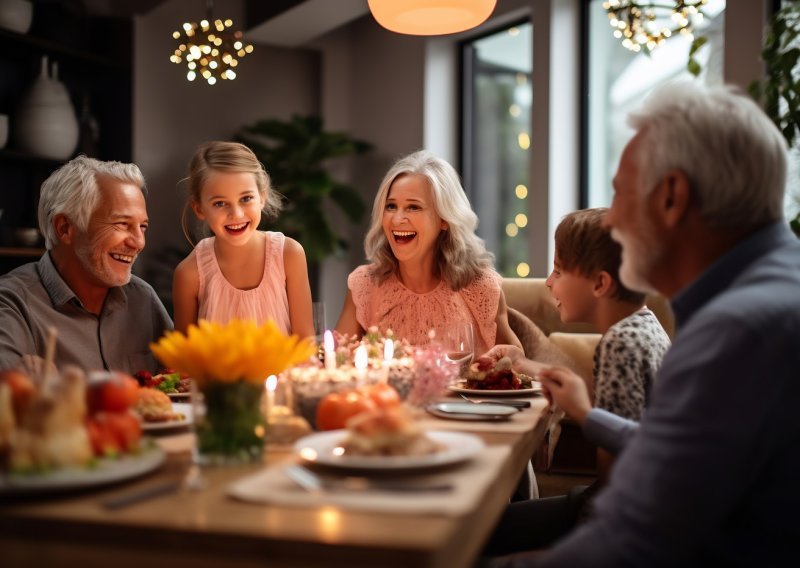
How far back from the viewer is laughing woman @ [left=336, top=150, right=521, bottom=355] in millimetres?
3123

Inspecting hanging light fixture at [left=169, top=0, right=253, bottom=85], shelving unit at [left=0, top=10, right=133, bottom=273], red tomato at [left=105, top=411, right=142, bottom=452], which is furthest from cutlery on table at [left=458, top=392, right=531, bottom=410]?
shelving unit at [left=0, top=10, right=133, bottom=273]

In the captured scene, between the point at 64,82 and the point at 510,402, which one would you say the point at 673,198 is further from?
the point at 64,82

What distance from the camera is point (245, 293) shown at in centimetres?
305

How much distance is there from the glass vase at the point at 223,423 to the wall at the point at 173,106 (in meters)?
5.22

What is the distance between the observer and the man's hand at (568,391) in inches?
65.0

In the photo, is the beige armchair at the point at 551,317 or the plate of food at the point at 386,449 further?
the beige armchair at the point at 551,317

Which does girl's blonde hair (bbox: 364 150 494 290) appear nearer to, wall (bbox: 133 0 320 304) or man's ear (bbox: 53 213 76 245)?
man's ear (bbox: 53 213 76 245)

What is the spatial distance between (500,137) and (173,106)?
2.60 metres

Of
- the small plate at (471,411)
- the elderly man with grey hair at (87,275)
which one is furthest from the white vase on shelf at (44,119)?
the small plate at (471,411)

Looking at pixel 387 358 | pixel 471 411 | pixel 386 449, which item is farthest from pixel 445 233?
pixel 386 449

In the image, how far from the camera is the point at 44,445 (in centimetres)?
108

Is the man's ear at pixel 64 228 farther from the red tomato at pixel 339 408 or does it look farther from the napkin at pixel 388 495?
the napkin at pixel 388 495

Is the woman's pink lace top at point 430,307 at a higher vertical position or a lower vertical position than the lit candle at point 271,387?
higher

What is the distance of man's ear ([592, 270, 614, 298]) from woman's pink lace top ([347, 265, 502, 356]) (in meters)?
1.12
